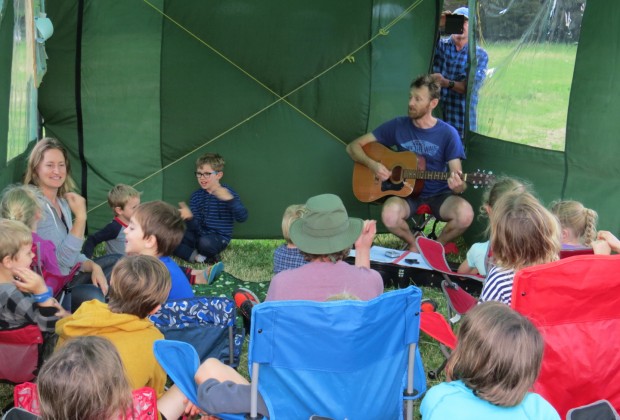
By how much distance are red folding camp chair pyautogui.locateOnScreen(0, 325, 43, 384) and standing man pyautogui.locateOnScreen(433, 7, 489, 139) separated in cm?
396

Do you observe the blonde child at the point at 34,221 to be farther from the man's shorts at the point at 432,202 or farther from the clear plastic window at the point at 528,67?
the clear plastic window at the point at 528,67

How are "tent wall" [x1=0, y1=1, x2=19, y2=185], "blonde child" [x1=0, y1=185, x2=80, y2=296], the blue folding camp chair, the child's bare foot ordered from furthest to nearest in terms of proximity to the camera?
the child's bare foot → "tent wall" [x1=0, y1=1, x2=19, y2=185] → "blonde child" [x1=0, y1=185, x2=80, y2=296] → the blue folding camp chair

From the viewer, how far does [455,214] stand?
576 centimetres

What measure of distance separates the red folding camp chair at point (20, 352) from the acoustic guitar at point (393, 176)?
11.4 ft

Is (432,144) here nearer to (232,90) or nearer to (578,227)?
(232,90)

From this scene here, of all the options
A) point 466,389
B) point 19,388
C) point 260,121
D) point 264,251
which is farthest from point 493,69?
point 19,388

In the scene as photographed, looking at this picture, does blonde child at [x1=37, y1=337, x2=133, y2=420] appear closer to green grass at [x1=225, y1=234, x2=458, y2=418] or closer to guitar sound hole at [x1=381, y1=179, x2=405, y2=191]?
green grass at [x1=225, y1=234, x2=458, y2=418]

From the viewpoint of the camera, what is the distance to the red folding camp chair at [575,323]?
284 cm

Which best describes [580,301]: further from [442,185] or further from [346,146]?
[346,146]

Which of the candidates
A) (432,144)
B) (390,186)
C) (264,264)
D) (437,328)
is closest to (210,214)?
(264,264)

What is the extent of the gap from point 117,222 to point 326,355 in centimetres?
281

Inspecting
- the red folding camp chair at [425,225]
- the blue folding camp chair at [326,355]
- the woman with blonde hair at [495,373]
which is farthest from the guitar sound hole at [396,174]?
the woman with blonde hair at [495,373]

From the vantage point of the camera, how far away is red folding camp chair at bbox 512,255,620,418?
2840mm

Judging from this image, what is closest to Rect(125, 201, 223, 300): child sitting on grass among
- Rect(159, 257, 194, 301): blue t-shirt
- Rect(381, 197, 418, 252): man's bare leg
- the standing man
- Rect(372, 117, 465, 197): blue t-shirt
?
Rect(159, 257, 194, 301): blue t-shirt
